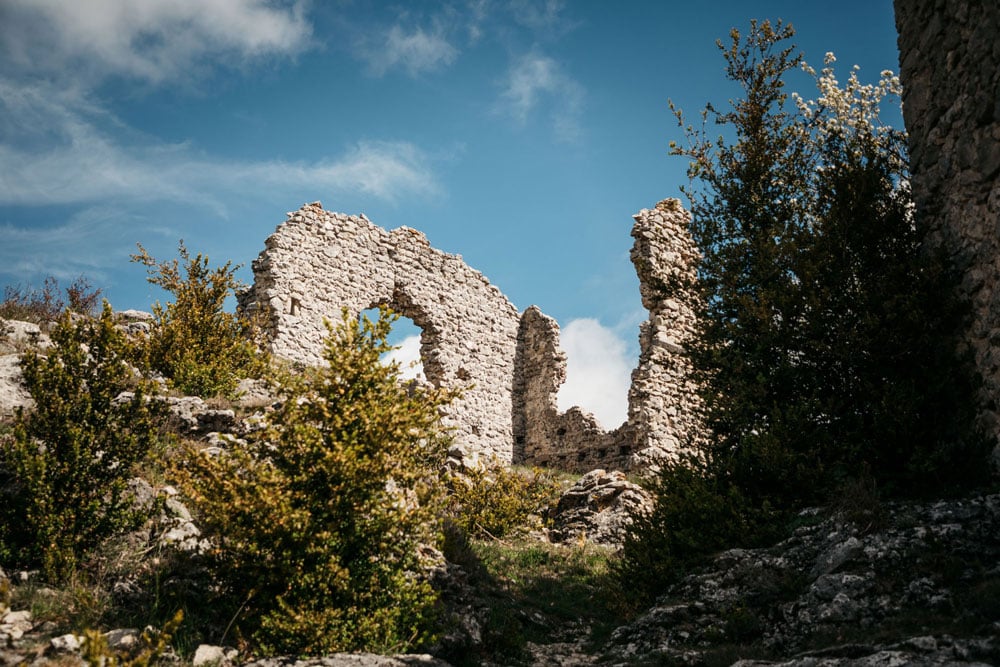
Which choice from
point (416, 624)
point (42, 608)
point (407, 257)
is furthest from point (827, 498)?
point (407, 257)

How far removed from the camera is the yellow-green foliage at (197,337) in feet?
34.2

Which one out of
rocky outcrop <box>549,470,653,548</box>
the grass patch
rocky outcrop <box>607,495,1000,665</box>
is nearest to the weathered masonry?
rocky outcrop <box>549,470,653,548</box>

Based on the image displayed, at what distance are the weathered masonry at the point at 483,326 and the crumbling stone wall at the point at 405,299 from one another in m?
0.03

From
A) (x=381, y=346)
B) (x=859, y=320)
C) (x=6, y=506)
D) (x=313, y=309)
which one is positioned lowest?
(x=6, y=506)

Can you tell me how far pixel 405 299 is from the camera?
19.9 meters

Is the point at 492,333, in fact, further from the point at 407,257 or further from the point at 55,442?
the point at 55,442

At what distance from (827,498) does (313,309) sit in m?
→ 13.8

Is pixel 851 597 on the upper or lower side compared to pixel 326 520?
lower

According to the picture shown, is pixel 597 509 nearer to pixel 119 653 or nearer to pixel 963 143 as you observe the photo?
pixel 963 143

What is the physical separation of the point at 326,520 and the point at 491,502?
635 cm

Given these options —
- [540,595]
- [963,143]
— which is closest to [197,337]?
[540,595]

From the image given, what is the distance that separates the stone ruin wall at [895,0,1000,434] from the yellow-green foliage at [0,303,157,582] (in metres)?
8.07

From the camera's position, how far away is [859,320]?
24.6ft

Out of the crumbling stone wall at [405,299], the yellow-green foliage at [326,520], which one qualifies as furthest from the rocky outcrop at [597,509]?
the yellow-green foliage at [326,520]
